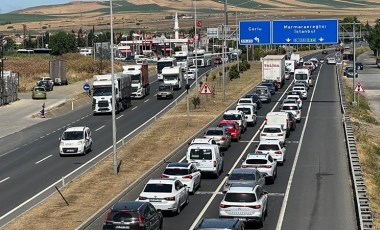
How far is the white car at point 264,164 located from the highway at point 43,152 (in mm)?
8967

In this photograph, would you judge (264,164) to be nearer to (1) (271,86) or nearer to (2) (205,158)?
(2) (205,158)

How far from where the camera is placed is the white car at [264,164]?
36188mm

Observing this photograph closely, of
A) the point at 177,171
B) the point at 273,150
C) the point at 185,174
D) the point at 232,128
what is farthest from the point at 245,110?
the point at 185,174

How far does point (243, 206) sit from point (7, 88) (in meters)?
57.0

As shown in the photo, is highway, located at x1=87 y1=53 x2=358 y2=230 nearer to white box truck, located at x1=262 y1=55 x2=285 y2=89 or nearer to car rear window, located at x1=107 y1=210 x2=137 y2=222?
car rear window, located at x1=107 y1=210 x2=137 y2=222

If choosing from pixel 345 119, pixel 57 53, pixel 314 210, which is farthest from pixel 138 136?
pixel 57 53

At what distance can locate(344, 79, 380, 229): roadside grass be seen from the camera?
3650cm

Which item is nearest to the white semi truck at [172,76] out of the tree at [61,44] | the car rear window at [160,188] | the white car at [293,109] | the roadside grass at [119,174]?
the roadside grass at [119,174]

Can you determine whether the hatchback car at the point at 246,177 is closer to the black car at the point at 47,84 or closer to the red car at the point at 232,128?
the red car at the point at 232,128

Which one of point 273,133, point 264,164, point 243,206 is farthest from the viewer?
point 273,133

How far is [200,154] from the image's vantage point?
126 ft

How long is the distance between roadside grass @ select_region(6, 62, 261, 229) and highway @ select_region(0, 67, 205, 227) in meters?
1.21

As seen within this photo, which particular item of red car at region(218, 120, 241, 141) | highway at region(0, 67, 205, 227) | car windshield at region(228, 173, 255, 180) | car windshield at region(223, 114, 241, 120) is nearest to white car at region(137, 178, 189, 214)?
car windshield at region(228, 173, 255, 180)

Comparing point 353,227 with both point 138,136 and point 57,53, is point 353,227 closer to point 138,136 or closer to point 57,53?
point 138,136
